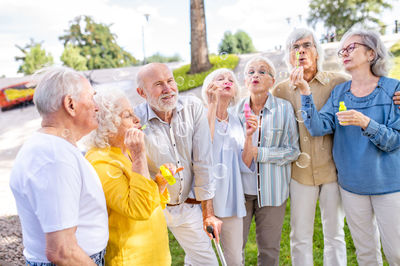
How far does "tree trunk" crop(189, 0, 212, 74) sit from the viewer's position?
9516 mm

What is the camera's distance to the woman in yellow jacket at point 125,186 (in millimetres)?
1629

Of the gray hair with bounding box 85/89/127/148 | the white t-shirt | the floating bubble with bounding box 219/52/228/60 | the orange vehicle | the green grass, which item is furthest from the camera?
the orange vehicle

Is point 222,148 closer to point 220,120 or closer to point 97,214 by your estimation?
point 220,120

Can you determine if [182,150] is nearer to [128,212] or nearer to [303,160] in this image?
[128,212]

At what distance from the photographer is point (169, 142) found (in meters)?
2.35

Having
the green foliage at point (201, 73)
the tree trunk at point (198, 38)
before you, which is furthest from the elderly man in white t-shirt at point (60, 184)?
the green foliage at point (201, 73)

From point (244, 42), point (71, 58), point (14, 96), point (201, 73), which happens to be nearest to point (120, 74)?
point (14, 96)

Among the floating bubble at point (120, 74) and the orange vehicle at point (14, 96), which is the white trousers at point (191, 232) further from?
the orange vehicle at point (14, 96)

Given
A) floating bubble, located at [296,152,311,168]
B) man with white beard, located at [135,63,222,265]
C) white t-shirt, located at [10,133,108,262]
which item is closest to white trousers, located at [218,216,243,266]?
man with white beard, located at [135,63,222,265]

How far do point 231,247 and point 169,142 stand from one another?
1000 mm

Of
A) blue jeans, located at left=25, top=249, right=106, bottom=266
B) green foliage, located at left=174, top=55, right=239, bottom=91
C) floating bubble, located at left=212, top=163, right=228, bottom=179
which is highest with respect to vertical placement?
green foliage, located at left=174, top=55, right=239, bottom=91

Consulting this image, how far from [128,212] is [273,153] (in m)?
1.38

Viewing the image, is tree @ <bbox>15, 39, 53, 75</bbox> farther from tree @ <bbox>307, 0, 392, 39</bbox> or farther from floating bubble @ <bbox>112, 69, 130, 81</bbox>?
tree @ <bbox>307, 0, 392, 39</bbox>

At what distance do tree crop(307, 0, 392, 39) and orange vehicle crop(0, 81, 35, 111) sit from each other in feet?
66.7
